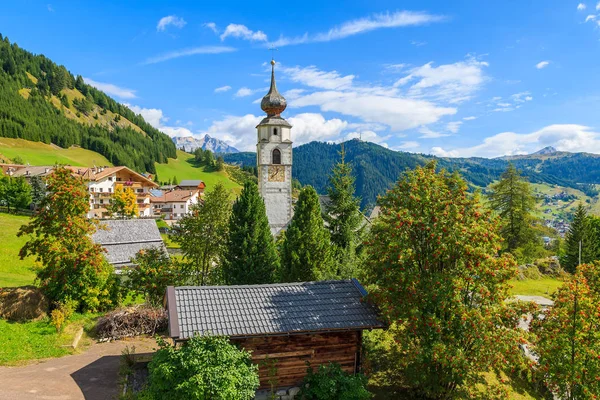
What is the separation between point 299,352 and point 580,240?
47912mm

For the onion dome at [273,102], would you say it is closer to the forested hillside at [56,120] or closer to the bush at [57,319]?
the bush at [57,319]

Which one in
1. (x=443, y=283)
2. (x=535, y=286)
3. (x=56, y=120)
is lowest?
(x=535, y=286)

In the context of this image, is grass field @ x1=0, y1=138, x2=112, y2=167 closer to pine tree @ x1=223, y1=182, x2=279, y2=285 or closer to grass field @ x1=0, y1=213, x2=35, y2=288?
grass field @ x1=0, y1=213, x2=35, y2=288

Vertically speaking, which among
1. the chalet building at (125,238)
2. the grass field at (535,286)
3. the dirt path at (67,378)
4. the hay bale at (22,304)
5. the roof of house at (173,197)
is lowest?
the grass field at (535,286)

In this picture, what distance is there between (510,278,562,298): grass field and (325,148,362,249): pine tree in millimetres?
18476

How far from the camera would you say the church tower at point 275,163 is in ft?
130

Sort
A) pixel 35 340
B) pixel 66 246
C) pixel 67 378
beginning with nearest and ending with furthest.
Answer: pixel 67 378 < pixel 35 340 < pixel 66 246

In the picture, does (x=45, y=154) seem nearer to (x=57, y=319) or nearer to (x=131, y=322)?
(x=57, y=319)

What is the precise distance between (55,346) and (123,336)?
3048 millimetres

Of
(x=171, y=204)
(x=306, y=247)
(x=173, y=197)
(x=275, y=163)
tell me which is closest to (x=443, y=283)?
(x=306, y=247)

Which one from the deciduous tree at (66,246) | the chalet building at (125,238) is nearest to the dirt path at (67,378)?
the deciduous tree at (66,246)

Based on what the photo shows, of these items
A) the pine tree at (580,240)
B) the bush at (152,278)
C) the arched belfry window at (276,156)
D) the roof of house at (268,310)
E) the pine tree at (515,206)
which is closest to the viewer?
the roof of house at (268,310)

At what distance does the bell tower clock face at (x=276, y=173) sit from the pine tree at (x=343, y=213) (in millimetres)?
11303

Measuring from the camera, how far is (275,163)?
132 feet
